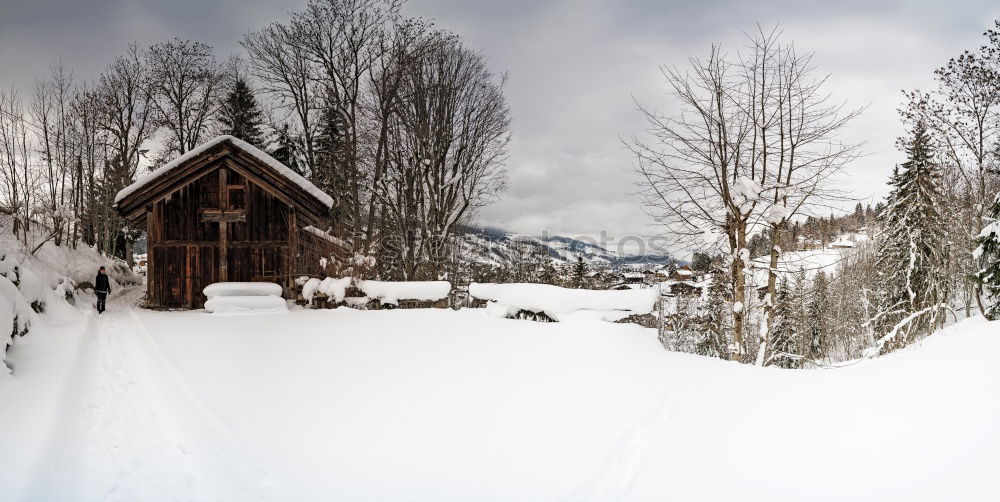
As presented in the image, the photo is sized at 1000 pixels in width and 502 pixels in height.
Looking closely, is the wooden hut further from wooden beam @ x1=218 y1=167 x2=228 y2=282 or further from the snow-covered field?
the snow-covered field

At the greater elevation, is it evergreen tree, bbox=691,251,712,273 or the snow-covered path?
evergreen tree, bbox=691,251,712,273

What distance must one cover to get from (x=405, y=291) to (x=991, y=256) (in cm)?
1687

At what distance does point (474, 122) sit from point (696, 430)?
59.0 ft

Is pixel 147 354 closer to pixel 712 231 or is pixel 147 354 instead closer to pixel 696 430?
pixel 696 430

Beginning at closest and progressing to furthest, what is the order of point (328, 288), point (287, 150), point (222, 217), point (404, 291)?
point (404, 291), point (328, 288), point (222, 217), point (287, 150)

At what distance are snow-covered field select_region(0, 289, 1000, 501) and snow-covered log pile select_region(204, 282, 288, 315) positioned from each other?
17.6 feet

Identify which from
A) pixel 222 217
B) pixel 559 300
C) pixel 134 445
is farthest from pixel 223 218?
pixel 134 445

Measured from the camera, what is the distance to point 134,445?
4816 millimetres

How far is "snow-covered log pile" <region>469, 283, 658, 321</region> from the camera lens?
34.0 ft

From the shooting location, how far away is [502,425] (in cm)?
547

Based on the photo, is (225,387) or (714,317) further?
(714,317)

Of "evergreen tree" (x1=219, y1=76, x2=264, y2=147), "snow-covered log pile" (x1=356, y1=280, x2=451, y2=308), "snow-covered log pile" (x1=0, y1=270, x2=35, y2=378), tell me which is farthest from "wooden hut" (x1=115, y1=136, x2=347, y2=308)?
"evergreen tree" (x1=219, y1=76, x2=264, y2=147)

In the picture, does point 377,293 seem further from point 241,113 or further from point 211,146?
point 241,113

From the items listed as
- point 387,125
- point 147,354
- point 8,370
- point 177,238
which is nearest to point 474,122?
point 387,125
